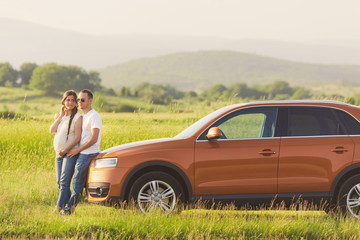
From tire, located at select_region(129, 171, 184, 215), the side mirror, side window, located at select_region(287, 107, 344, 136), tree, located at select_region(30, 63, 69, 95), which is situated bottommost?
tire, located at select_region(129, 171, 184, 215)

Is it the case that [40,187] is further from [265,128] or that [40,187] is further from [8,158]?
[265,128]

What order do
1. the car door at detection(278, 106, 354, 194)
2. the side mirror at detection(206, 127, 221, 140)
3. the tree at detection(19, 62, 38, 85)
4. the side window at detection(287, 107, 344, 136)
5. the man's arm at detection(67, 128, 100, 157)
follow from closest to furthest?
1. the side mirror at detection(206, 127, 221, 140)
2. the car door at detection(278, 106, 354, 194)
3. the side window at detection(287, 107, 344, 136)
4. the man's arm at detection(67, 128, 100, 157)
5. the tree at detection(19, 62, 38, 85)

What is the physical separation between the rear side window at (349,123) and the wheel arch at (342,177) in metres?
0.50

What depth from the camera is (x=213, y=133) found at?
24.3ft

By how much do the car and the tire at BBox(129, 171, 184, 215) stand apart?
0.01m

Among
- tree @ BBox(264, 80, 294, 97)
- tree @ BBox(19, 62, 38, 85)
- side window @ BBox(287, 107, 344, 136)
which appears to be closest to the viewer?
side window @ BBox(287, 107, 344, 136)

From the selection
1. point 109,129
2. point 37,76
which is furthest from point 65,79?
point 109,129

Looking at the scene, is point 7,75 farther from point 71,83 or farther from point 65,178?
point 65,178

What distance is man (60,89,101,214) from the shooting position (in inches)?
319

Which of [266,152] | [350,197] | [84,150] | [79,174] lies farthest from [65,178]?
[350,197]

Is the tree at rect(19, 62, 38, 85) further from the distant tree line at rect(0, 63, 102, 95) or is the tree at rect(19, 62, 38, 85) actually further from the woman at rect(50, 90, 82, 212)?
the woman at rect(50, 90, 82, 212)

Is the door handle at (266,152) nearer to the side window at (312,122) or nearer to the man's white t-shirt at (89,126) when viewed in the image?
the side window at (312,122)

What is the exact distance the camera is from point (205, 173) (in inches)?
299

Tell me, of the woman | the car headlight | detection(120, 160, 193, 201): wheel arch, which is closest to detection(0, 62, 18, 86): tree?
the woman
